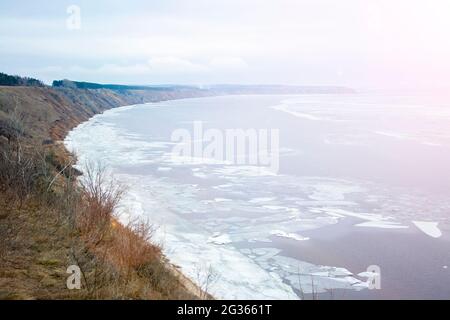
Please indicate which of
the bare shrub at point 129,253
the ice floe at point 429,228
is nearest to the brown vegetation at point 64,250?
the bare shrub at point 129,253

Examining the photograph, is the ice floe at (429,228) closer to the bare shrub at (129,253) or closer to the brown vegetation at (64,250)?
the brown vegetation at (64,250)

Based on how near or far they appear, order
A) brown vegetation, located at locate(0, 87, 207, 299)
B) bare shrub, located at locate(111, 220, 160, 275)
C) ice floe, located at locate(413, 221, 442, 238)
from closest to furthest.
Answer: brown vegetation, located at locate(0, 87, 207, 299), bare shrub, located at locate(111, 220, 160, 275), ice floe, located at locate(413, 221, 442, 238)

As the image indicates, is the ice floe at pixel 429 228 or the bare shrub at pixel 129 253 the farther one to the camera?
the ice floe at pixel 429 228

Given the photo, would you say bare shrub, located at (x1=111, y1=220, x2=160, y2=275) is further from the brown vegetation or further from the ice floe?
the ice floe

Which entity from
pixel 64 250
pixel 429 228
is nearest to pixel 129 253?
pixel 64 250

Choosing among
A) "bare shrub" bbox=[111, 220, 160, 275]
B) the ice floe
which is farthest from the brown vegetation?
the ice floe

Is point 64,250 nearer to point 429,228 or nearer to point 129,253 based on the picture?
point 129,253

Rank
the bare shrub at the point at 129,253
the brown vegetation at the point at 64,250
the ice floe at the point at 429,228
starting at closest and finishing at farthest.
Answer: the brown vegetation at the point at 64,250, the bare shrub at the point at 129,253, the ice floe at the point at 429,228

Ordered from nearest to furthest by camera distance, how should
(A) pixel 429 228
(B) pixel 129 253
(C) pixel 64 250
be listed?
1. (C) pixel 64 250
2. (B) pixel 129 253
3. (A) pixel 429 228

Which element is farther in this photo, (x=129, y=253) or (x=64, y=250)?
(x=129, y=253)

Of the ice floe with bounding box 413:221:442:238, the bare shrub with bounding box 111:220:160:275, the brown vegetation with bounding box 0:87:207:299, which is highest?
the brown vegetation with bounding box 0:87:207:299

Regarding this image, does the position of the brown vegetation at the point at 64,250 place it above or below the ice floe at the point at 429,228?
above
